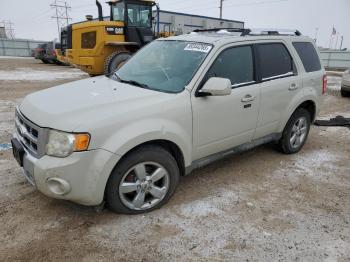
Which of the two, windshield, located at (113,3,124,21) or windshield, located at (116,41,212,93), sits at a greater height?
windshield, located at (113,3,124,21)

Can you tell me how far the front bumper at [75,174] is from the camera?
8.95ft

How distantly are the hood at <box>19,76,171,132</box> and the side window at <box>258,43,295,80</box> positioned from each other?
1610 mm

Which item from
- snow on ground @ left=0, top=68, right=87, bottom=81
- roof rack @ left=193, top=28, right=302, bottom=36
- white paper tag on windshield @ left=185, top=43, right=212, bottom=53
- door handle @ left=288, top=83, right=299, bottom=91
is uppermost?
roof rack @ left=193, top=28, right=302, bottom=36

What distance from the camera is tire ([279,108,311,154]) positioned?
4.82 m

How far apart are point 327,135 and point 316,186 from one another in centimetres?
249

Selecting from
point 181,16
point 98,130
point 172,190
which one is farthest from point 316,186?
point 181,16

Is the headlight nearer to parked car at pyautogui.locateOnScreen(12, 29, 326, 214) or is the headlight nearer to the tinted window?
parked car at pyautogui.locateOnScreen(12, 29, 326, 214)

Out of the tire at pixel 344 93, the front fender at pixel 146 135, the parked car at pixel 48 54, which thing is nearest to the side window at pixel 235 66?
the front fender at pixel 146 135

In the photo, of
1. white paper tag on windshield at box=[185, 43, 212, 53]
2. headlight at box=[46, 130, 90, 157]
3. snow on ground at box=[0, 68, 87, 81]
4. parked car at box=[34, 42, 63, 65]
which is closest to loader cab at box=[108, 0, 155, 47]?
snow on ground at box=[0, 68, 87, 81]

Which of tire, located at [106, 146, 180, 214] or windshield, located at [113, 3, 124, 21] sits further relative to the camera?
windshield, located at [113, 3, 124, 21]

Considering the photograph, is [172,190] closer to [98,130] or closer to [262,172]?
[98,130]

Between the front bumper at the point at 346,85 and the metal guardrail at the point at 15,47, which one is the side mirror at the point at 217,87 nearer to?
the front bumper at the point at 346,85

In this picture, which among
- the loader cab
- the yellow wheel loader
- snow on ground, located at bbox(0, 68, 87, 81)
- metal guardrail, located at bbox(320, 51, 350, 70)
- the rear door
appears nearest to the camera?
the rear door

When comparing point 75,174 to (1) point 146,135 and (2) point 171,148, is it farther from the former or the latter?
(2) point 171,148
